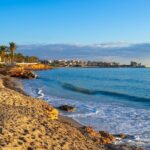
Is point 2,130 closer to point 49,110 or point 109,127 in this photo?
point 49,110

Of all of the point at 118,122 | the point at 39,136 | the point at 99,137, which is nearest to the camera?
the point at 39,136

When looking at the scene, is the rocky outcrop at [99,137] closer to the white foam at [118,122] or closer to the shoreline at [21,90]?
the white foam at [118,122]

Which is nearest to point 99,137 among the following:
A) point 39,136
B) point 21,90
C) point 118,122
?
point 39,136

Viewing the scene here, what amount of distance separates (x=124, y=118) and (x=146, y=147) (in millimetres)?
8888

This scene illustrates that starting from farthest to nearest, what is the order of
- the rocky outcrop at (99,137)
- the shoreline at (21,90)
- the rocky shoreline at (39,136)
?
the shoreline at (21,90) < the rocky outcrop at (99,137) < the rocky shoreline at (39,136)

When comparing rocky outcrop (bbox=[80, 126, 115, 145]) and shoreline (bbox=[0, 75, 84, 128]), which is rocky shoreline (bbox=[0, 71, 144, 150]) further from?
shoreline (bbox=[0, 75, 84, 128])

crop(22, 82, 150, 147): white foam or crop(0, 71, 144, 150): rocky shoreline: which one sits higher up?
crop(0, 71, 144, 150): rocky shoreline

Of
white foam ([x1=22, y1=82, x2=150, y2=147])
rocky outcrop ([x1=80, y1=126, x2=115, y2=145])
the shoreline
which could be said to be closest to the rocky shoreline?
rocky outcrop ([x1=80, y1=126, x2=115, y2=145])

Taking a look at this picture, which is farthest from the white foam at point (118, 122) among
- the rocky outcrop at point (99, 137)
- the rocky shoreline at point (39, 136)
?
the rocky shoreline at point (39, 136)

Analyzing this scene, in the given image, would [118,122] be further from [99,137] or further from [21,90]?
[21,90]

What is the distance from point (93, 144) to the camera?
1403 cm

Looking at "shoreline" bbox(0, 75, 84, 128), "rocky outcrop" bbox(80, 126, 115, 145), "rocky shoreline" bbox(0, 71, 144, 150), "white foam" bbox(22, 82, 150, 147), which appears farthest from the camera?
"shoreline" bbox(0, 75, 84, 128)

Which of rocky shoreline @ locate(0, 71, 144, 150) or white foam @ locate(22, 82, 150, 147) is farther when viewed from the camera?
white foam @ locate(22, 82, 150, 147)

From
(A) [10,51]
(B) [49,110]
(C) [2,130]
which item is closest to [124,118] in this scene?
(B) [49,110]
